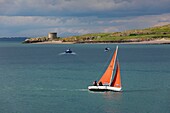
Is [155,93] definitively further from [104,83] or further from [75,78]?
[75,78]

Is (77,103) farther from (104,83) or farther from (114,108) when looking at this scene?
(104,83)

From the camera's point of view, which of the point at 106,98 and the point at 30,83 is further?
the point at 30,83

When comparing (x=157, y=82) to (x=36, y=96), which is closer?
(x=36, y=96)

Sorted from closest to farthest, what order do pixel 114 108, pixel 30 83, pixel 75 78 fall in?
pixel 114 108
pixel 30 83
pixel 75 78

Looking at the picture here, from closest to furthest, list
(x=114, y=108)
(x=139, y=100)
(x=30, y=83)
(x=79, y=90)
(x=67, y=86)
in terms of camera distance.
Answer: (x=114, y=108) < (x=139, y=100) < (x=79, y=90) < (x=67, y=86) < (x=30, y=83)

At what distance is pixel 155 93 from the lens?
7894cm

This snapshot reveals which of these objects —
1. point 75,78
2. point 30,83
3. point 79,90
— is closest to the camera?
point 79,90

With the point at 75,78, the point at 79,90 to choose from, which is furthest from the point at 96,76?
the point at 79,90

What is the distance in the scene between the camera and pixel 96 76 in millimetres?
108188

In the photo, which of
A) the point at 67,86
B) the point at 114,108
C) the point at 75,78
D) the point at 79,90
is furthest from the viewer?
the point at 75,78

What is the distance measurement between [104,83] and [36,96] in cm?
1238

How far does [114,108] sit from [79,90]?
58.3 feet

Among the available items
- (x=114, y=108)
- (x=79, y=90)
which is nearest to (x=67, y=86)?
(x=79, y=90)

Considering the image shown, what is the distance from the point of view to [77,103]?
228 feet
